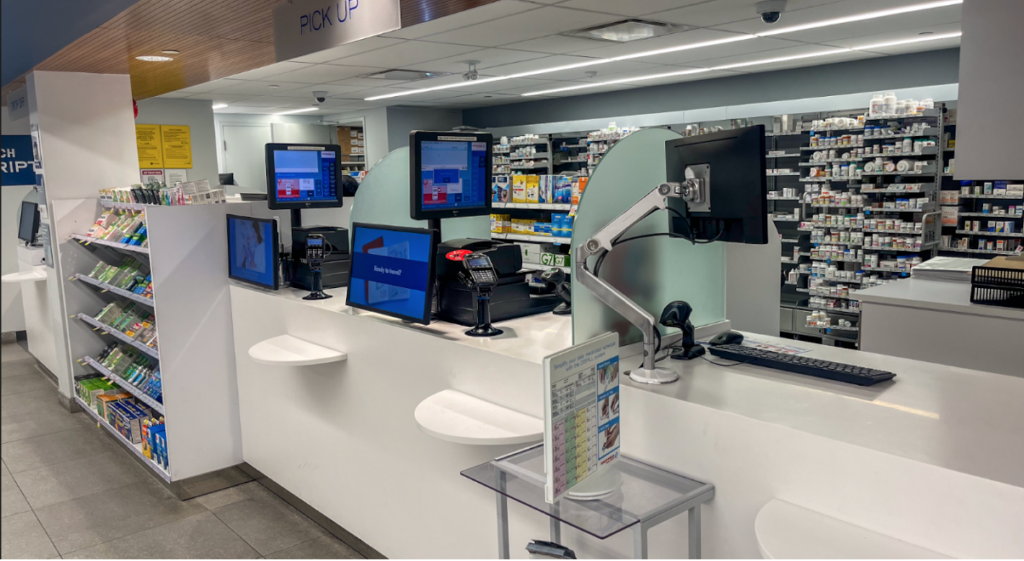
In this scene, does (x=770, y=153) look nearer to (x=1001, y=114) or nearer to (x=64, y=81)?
(x=1001, y=114)

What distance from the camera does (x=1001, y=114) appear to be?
281 centimetres

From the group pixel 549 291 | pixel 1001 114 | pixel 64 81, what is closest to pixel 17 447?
pixel 64 81

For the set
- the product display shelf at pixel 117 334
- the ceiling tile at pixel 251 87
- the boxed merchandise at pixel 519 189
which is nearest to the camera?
the product display shelf at pixel 117 334

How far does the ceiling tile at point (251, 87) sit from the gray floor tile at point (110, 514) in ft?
18.8

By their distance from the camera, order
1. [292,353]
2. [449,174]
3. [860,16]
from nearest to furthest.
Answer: [449,174], [292,353], [860,16]

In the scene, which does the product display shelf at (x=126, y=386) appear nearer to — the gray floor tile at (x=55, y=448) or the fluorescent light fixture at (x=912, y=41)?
the gray floor tile at (x=55, y=448)

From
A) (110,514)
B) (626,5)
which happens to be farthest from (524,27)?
(110,514)

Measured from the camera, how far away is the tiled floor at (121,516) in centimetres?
351

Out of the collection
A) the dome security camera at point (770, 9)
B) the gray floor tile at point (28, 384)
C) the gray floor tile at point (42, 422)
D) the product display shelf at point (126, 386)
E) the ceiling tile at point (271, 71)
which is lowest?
the gray floor tile at point (42, 422)

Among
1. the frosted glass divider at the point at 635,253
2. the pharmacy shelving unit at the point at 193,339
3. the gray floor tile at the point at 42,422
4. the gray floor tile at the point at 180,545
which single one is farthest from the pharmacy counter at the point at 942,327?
the gray floor tile at the point at 42,422

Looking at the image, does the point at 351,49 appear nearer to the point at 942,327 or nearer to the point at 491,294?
the point at 491,294

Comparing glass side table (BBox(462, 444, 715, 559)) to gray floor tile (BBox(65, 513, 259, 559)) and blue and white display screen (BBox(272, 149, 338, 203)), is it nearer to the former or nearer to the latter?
gray floor tile (BBox(65, 513, 259, 559))

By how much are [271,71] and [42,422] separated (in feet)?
14.6

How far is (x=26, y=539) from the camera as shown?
3.64 m
